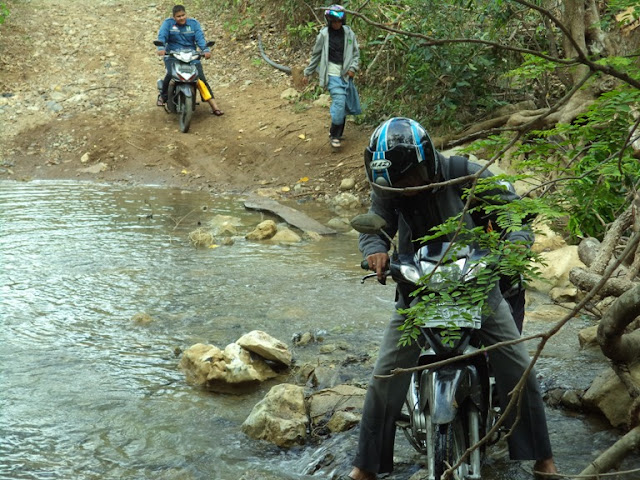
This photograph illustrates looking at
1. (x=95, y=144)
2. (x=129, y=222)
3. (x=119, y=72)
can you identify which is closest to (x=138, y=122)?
(x=95, y=144)

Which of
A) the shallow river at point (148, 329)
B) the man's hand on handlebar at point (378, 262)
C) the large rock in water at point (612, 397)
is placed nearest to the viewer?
the man's hand on handlebar at point (378, 262)

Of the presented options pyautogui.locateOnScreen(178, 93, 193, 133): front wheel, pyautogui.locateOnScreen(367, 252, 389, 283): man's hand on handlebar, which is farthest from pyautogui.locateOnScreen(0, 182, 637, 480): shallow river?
pyautogui.locateOnScreen(178, 93, 193, 133): front wheel

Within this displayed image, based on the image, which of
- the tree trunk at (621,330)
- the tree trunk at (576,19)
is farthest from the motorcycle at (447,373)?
the tree trunk at (576,19)

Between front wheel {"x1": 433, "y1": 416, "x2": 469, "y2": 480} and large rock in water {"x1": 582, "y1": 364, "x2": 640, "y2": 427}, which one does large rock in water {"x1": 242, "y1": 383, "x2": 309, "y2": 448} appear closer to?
front wheel {"x1": 433, "y1": 416, "x2": 469, "y2": 480}

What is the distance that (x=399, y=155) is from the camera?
10.5 ft

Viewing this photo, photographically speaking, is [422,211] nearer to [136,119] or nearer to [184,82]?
[184,82]

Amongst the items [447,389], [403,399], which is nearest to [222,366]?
[403,399]

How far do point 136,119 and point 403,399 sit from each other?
37.3ft

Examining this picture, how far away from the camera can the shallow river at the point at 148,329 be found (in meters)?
4.05

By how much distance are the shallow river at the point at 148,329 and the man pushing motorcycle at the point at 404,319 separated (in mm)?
356

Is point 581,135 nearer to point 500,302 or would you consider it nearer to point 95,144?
point 500,302

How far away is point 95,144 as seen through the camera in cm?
1332

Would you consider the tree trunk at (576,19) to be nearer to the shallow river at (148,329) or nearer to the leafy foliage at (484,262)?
the shallow river at (148,329)

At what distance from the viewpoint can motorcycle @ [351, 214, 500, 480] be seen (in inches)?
116
